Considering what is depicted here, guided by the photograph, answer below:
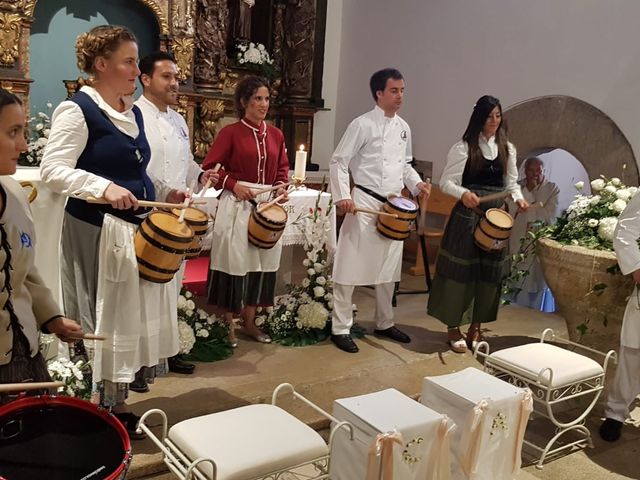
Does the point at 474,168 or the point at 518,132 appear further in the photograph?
the point at 518,132

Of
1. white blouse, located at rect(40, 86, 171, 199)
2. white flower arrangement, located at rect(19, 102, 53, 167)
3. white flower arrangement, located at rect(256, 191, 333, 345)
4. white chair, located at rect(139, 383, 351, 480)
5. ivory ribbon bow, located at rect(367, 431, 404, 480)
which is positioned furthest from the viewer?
white flower arrangement, located at rect(19, 102, 53, 167)

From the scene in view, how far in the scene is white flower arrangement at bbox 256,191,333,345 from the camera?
15.4 feet

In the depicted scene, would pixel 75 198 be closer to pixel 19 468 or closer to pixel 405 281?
pixel 19 468

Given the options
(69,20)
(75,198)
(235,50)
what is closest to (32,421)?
(75,198)

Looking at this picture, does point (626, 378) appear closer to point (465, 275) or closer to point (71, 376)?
point (465, 275)

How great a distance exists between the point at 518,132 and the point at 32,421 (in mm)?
5464

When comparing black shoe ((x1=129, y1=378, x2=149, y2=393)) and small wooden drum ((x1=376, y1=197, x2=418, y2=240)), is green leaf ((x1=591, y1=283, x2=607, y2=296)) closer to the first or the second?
small wooden drum ((x1=376, y1=197, x2=418, y2=240))

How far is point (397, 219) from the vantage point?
14.4 feet

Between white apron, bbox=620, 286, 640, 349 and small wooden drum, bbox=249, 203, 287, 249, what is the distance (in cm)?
198

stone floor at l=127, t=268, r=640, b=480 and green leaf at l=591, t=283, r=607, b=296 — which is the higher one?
green leaf at l=591, t=283, r=607, b=296

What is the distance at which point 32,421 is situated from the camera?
1.73 meters

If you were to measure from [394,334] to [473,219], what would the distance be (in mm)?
998

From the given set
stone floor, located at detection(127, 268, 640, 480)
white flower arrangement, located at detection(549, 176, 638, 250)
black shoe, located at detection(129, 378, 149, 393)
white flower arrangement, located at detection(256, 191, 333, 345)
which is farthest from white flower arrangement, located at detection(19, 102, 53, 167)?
white flower arrangement, located at detection(549, 176, 638, 250)

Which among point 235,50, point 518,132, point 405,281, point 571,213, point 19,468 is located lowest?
point 405,281
